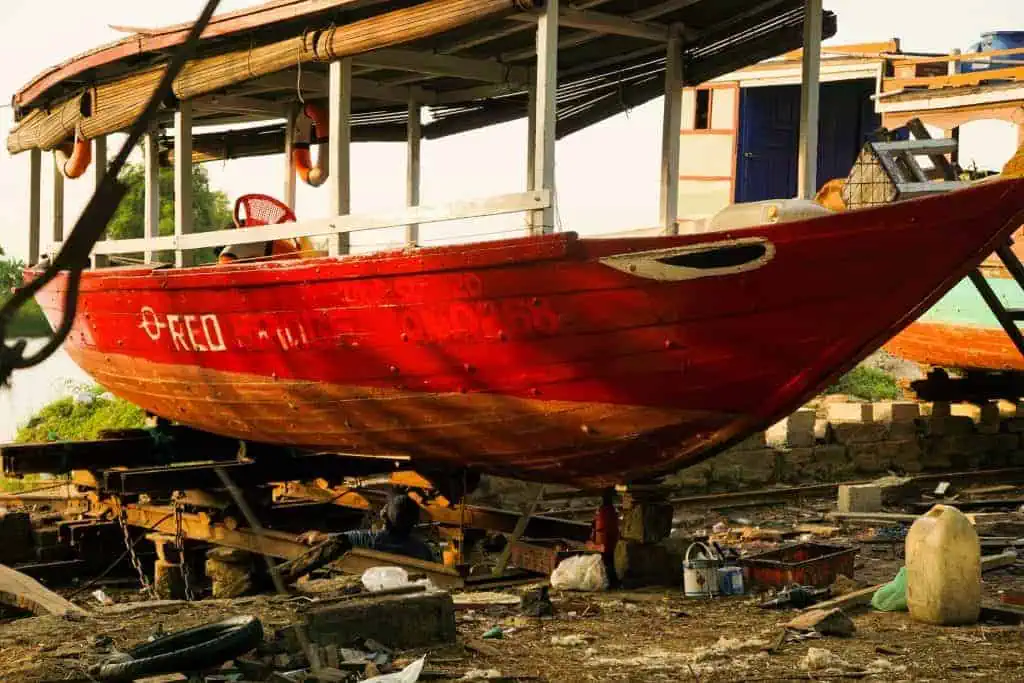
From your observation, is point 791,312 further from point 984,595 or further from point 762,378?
point 984,595

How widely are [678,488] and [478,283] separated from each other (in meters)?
6.23

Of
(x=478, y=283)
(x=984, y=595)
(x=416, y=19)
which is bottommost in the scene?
(x=984, y=595)

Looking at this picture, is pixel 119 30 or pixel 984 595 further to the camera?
pixel 119 30

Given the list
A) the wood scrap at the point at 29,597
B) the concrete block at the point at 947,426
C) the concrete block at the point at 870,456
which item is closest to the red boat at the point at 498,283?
the wood scrap at the point at 29,597

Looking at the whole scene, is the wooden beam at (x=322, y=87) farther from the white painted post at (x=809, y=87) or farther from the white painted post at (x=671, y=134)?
the white painted post at (x=809, y=87)

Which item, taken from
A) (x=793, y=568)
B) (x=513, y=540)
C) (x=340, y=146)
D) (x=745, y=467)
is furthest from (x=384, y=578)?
(x=745, y=467)

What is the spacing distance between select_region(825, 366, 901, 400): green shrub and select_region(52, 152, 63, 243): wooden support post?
13.7 metres

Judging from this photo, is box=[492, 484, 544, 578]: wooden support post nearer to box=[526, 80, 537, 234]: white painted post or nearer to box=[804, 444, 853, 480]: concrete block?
box=[526, 80, 537, 234]: white painted post

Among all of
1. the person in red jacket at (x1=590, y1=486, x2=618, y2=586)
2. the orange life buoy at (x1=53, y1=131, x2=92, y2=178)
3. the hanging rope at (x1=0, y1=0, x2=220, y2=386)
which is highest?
the orange life buoy at (x1=53, y1=131, x2=92, y2=178)

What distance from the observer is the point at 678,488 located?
12320mm

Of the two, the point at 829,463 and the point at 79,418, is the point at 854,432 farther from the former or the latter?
the point at 79,418

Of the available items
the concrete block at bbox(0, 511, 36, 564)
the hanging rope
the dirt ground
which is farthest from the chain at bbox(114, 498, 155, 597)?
the hanging rope

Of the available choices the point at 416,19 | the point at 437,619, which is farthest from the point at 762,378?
the point at 416,19

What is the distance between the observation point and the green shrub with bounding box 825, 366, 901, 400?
70.4 ft
